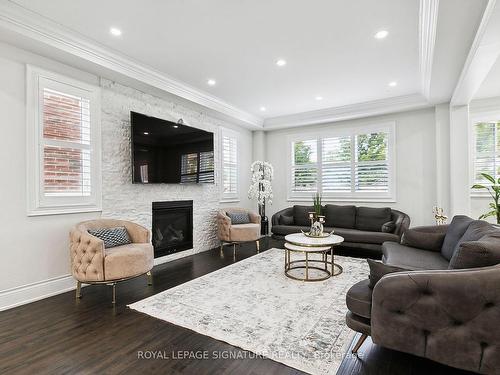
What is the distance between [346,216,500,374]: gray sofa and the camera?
60.3 inches

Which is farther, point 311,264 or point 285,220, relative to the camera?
point 285,220

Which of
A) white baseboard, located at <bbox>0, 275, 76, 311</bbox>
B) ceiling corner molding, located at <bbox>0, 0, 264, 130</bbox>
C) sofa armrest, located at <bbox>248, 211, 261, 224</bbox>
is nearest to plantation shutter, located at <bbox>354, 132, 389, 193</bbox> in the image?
sofa armrest, located at <bbox>248, 211, 261, 224</bbox>

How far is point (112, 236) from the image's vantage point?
3588mm

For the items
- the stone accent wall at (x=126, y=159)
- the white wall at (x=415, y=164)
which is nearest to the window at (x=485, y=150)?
the white wall at (x=415, y=164)

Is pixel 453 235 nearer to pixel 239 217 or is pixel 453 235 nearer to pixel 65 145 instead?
pixel 239 217

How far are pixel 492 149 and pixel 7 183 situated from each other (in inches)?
307

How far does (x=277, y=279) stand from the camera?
3746mm

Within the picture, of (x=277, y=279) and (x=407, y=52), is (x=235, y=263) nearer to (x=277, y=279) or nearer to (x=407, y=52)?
(x=277, y=279)

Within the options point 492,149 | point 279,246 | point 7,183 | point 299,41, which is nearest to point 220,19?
point 299,41

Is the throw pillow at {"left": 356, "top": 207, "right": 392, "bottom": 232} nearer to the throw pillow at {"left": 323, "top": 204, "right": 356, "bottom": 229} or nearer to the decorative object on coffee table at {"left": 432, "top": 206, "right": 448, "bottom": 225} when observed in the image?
the throw pillow at {"left": 323, "top": 204, "right": 356, "bottom": 229}

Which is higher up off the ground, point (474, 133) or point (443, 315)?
point (474, 133)

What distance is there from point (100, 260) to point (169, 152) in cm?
226

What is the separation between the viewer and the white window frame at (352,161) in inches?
229

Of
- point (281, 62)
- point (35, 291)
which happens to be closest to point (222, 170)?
point (281, 62)
